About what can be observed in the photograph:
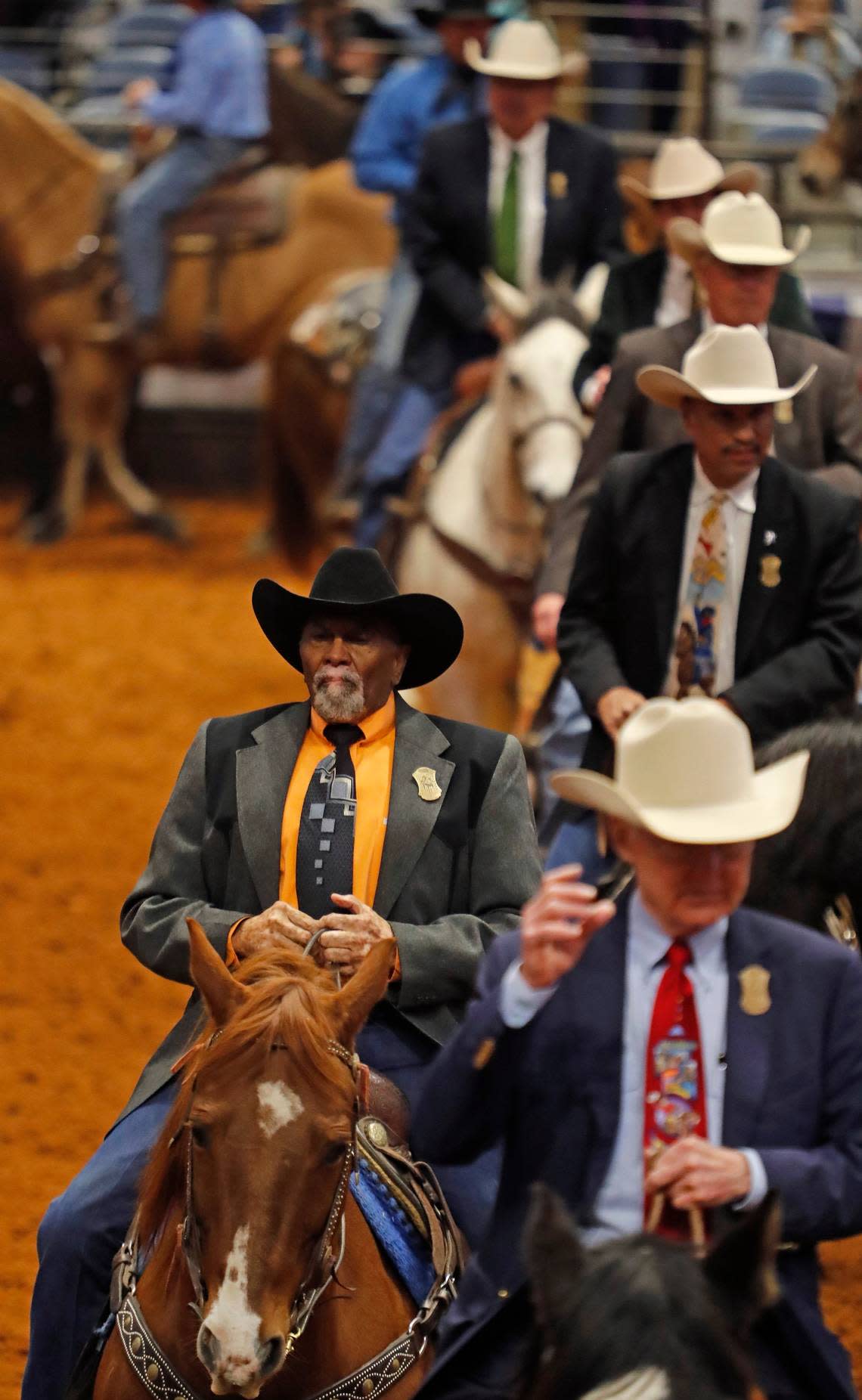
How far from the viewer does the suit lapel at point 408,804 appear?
458cm

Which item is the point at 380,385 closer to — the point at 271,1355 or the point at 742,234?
the point at 742,234

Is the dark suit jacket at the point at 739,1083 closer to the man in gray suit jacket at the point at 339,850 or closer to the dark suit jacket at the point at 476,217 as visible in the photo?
the man in gray suit jacket at the point at 339,850

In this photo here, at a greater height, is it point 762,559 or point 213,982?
point 213,982

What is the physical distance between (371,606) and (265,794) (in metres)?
0.45

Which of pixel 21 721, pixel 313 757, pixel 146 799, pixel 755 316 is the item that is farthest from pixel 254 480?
pixel 313 757

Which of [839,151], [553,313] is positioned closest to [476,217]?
[553,313]

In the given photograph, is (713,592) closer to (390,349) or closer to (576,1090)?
(576,1090)

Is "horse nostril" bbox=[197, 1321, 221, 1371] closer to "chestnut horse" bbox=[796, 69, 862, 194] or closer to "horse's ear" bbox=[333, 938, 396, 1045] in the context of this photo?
"horse's ear" bbox=[333, 938, 396, 1045]

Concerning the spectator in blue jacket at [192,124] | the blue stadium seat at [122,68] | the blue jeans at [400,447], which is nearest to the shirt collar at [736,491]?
the blue jeans at [400,447]

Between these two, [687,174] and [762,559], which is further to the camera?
[687,174]

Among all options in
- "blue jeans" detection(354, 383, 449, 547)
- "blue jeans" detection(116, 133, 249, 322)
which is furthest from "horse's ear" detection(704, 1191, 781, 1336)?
"blue jeans" detection(116, 133, 249, 322)

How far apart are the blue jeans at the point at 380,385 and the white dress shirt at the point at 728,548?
6208 millimetres

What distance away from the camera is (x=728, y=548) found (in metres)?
5.74

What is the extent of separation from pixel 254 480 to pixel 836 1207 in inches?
675
